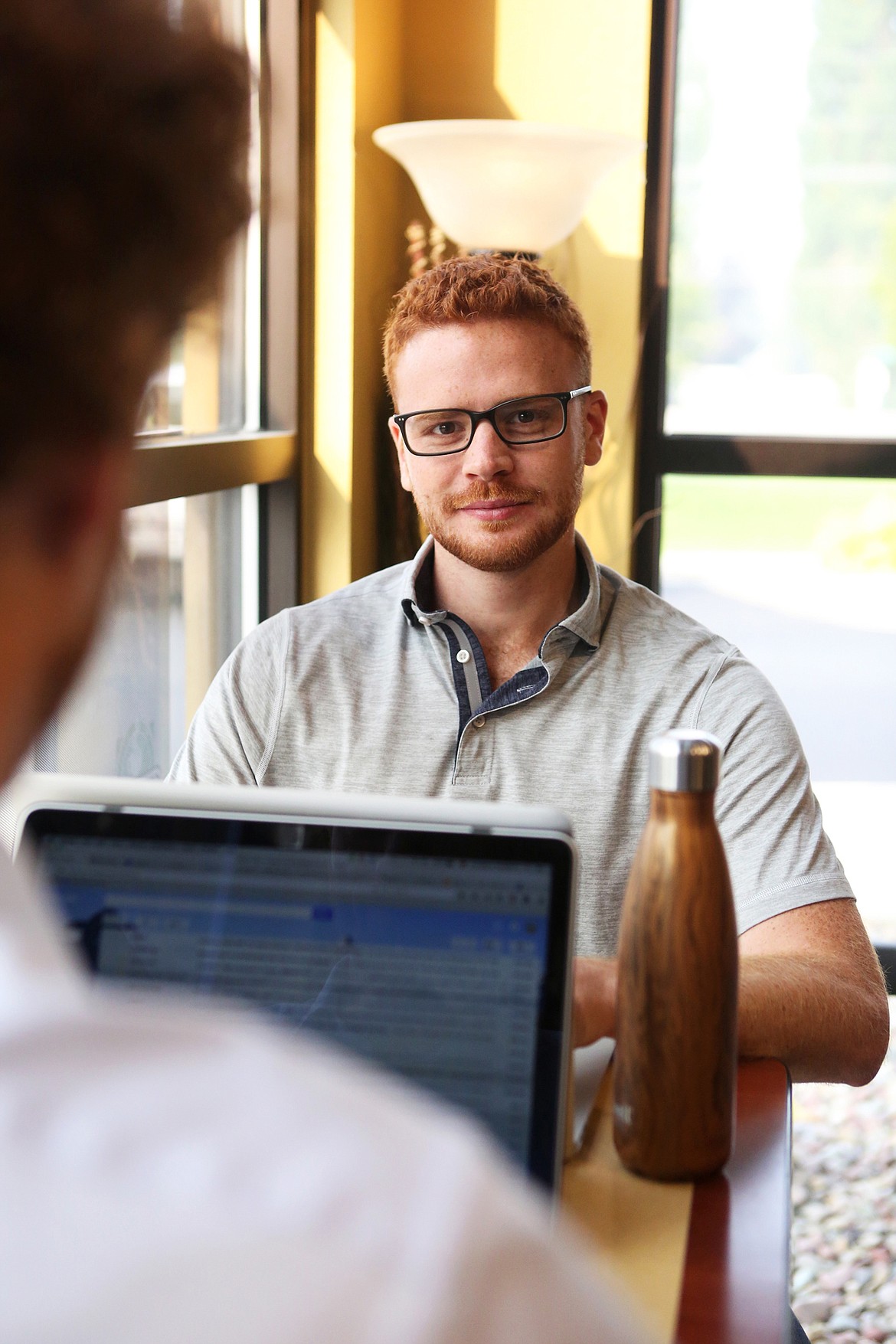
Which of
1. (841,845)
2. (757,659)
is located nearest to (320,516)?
(757,659)

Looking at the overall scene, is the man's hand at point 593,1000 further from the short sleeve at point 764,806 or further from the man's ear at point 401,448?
the man's ear at point 401,448

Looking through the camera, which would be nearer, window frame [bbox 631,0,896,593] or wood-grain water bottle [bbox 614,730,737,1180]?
wood-grain water bottle [bbox 614,730,737,1180]

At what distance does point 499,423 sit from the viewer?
63.1 inches

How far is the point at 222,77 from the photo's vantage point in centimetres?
40

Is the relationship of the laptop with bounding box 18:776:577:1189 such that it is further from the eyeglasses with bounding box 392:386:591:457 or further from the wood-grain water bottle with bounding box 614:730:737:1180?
the eyeglasses with bounding box 392:386:591:457

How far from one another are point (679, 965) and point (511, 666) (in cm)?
83

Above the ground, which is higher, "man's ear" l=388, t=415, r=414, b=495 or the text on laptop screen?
"man's ear" l=388, t=415, r=414, b=495

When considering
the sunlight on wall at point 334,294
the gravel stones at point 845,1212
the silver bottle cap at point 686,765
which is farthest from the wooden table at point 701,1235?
the sunlight on wall at point 334,294

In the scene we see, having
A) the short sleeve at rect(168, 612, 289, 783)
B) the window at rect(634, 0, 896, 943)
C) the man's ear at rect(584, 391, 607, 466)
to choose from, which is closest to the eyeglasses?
the man's ear at rect(584, 391, 607, 466)

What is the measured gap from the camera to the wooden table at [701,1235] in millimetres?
701

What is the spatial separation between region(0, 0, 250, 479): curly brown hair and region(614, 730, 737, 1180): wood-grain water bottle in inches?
19.2

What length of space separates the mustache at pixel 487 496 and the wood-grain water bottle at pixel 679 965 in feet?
2.70

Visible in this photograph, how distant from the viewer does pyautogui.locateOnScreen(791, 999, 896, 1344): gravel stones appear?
2279mm

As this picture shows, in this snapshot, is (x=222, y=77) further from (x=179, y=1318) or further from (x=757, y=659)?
(x=757, y=659)
